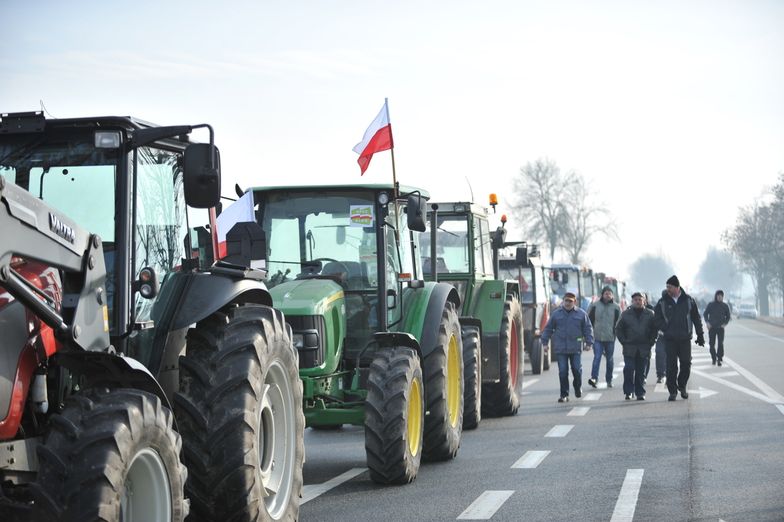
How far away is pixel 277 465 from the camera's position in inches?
279

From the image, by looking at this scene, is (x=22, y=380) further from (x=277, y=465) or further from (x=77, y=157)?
(x=277, y=465)

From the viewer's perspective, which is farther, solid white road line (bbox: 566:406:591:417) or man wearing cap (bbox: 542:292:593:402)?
man wearing cap (bbox: 542:292:593:402)

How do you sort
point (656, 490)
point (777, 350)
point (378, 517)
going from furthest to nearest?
point (777, 350)
point (656, 490)
point (378, 517)

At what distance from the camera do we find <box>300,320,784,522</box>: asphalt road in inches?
329

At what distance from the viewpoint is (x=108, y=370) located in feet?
17.4

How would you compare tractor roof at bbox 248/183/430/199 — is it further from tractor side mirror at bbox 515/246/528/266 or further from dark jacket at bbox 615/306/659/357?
tractor side mirror at bbox 515/246/528/266

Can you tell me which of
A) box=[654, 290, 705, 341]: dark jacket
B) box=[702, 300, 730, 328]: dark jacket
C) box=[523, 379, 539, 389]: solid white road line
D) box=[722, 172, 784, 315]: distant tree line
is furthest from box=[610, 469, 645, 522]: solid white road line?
box=[722, 172, 784, 315]: distant tree line

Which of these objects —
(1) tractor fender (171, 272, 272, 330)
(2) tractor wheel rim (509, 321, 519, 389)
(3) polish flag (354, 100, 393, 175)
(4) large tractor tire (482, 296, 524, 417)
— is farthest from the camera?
(2) tractor wheel rim (509, 321, 519, 389)

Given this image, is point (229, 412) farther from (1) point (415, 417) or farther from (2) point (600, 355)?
(2) point (600, 355)

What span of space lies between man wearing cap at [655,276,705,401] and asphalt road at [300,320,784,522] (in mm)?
775

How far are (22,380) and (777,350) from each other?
32.0 meters

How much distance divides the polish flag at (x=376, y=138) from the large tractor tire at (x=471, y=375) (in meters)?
2.94

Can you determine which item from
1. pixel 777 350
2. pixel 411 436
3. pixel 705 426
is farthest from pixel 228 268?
pixel 777 350

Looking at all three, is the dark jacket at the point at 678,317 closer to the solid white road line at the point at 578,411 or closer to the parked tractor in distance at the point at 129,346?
the solid white road line at the point at 578,411
